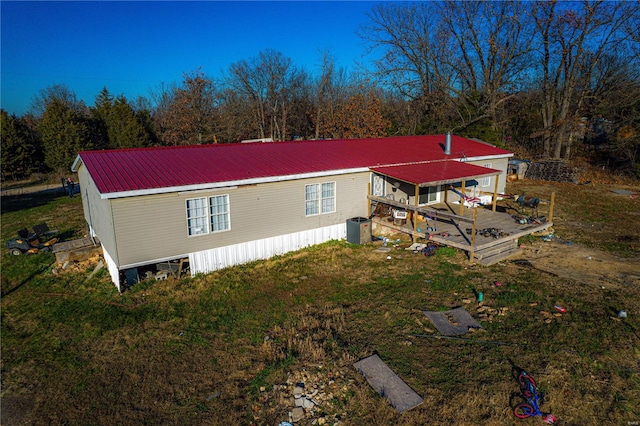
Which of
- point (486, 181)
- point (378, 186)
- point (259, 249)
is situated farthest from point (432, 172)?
point (259, 249)

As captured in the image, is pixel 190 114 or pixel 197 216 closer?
pixel 197 216

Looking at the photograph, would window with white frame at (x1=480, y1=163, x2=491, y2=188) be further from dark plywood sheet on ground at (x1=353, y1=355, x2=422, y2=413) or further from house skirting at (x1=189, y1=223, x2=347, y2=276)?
dark plywood sheet on ground at (x1=353, y1=355, x2=422, y2=413)

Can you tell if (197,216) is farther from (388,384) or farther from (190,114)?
(190,114)

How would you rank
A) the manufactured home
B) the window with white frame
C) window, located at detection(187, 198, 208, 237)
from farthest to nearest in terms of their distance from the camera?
1. the window with white frame
2. window, located at detection(187, 198, 208, 237)
3. the manufactured home

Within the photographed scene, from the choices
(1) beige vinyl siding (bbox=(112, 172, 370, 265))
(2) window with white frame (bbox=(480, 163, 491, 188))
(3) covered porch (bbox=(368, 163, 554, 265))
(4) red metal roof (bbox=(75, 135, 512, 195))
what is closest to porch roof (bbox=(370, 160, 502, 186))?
(3) covered porch (bbox=(368, 163, 554, 265))

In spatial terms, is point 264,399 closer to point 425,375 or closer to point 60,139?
point 425,375

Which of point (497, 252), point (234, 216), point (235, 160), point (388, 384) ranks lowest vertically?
point (388, 384)
